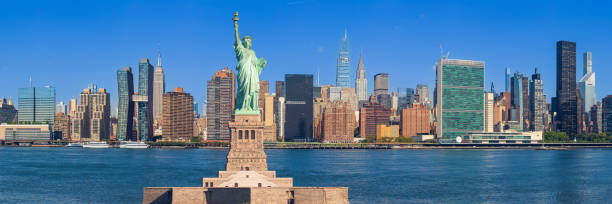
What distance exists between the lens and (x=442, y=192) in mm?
74625

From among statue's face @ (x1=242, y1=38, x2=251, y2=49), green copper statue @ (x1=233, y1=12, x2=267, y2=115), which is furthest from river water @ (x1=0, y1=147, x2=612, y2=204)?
statue's face @ (x1=242, y1=38, x2=251, y2=49)

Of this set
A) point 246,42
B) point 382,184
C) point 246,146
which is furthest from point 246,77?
point 382,184

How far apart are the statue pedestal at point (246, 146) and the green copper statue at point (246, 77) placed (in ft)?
2.54

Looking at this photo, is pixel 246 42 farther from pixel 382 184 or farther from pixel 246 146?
pixel 382 184

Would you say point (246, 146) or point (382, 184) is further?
point (382, 184)

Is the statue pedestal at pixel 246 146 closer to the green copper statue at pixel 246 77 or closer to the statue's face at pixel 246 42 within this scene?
the green copper statue at pixel 246 77

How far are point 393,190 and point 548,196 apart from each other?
15885 mm

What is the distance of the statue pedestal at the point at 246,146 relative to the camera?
5691 centimetres

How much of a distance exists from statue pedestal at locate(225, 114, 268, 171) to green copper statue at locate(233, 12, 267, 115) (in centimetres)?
78

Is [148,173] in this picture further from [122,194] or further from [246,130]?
[246,130]

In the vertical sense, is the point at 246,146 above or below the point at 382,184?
above

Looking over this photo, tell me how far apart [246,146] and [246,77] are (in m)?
5.67

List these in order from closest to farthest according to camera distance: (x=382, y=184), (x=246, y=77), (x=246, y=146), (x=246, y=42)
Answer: (x=246, y=146), (x=246, y=77), (x=246, y=42), (x=382, y=184)

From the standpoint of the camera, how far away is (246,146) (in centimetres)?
5731
